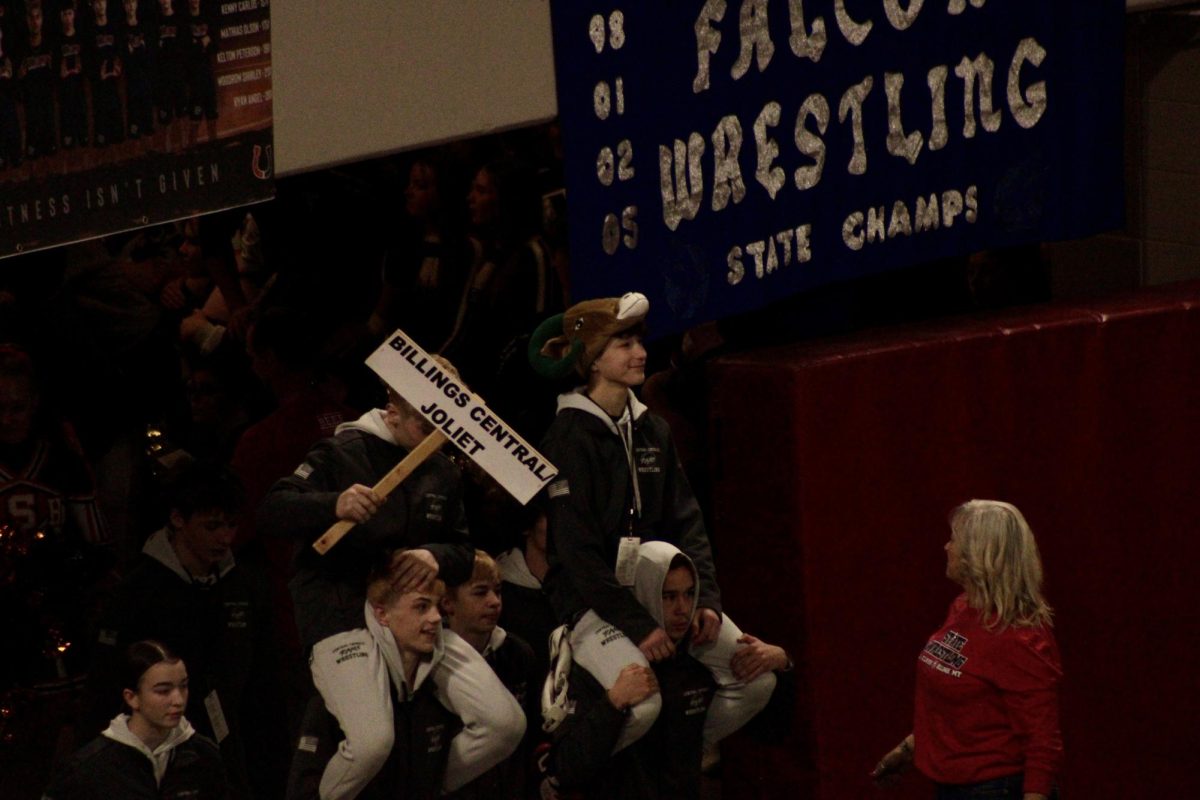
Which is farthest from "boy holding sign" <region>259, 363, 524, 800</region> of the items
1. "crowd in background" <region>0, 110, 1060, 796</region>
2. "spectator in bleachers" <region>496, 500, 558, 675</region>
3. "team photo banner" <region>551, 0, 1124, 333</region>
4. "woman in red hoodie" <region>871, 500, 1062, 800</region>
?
"woman in red hoodie" <region>871, 500, 1062, 800</region>

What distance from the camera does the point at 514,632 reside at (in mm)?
8672

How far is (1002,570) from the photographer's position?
24.4ft

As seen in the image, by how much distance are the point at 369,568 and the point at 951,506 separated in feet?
8.00

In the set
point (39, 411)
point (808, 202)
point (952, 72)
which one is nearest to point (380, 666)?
point (39, 411)

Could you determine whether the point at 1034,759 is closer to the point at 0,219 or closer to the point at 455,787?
the point at 455,787

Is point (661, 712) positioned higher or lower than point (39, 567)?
lower

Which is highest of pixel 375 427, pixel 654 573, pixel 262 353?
pixel 262 353

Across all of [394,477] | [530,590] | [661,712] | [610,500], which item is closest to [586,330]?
[610,500]

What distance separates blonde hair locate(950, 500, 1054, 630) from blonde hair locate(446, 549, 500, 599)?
5.08 ft

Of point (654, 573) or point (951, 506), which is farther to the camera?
point (951, 506)

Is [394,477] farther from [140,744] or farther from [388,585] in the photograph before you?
[140,744]

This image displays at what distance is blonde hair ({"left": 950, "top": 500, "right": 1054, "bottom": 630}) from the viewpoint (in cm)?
743

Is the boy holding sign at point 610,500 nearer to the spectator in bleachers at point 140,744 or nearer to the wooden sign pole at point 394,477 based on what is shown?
the wooden sign pole at point 394,477

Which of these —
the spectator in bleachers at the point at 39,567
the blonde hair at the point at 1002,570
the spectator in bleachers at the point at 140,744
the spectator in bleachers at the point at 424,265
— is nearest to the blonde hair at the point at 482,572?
the spectator in bleachers at the point at 140,744
